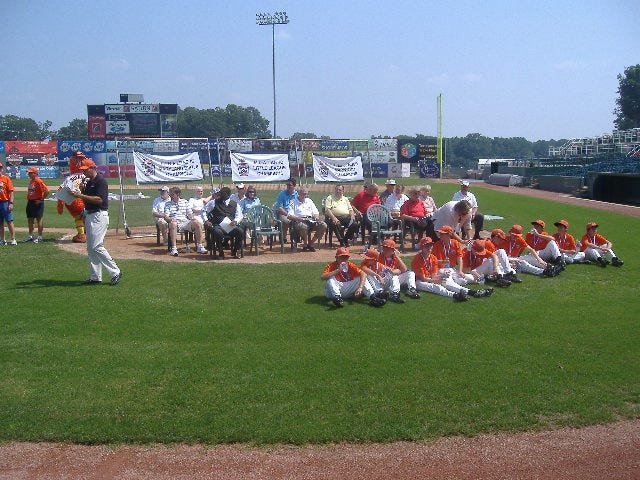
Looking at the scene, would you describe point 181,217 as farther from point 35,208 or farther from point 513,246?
point 513,246

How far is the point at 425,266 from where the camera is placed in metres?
8.74

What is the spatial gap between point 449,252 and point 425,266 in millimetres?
647

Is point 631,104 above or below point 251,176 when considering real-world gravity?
above

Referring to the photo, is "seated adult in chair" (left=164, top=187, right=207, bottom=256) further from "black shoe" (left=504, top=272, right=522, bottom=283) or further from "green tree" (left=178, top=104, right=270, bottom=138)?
"green tree" (left=178, top=104, right=270, bottom=138)

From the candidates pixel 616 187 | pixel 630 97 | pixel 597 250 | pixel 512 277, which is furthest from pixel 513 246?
pixel 630 97

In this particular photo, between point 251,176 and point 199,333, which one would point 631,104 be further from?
point 199,333

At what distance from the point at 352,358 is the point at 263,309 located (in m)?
2.03

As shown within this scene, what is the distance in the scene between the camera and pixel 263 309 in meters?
7.82

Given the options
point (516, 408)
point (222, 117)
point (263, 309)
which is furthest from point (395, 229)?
point (222, 117)

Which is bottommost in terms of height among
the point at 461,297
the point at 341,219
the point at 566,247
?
the point at 461,297

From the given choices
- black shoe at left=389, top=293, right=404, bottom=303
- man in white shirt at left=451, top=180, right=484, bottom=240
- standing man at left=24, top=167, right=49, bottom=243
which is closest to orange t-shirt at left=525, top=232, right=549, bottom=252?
man in white shirt at left=451, top=180, right=484, bottom=240

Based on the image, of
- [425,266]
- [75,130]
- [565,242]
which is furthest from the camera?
[75,130]

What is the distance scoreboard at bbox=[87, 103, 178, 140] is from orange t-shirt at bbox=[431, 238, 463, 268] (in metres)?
49.5

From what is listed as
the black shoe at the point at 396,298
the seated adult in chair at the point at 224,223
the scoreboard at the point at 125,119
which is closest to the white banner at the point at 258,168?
the seated adult in chair at the point at 224,223
